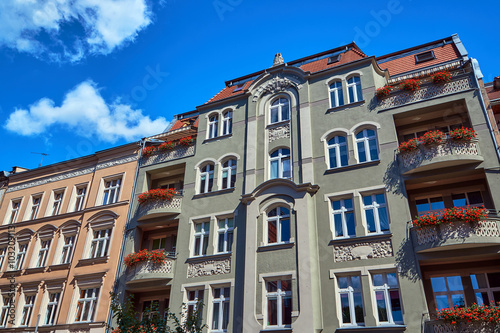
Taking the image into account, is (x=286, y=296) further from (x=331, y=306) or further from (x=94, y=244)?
→ (x=94, y=244)

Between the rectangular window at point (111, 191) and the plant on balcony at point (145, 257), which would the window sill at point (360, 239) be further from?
the rectangular window at point (111, 191)

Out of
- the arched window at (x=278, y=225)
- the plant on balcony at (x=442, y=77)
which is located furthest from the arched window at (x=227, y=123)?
the plant on balcony at (x=442, y=77)

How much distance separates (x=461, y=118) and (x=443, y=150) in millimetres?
2992

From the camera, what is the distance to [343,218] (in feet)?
57.5

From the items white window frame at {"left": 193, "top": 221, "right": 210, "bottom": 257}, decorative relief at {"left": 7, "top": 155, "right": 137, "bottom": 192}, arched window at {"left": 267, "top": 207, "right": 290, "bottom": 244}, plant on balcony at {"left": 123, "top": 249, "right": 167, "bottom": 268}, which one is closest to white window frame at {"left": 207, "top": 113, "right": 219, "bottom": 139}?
decorative relief at {"left": 7, "top": 155, "right": 137, "bottom": 192}

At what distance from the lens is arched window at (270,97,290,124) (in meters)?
21.8

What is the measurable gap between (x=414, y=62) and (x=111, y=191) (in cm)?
1896

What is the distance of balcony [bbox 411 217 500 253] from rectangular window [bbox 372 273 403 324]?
5.26ft

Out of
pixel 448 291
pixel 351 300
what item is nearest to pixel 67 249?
pixel 351 300

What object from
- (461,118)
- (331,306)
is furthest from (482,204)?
(331,306)

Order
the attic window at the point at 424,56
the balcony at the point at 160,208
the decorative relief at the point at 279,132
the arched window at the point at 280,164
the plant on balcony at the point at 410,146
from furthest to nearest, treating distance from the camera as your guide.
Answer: the attic window at the point at 424,56
the balcony at the point at 160,208
the decorative relief at the point at 279,132
the arched window at the point at 280,164
the plant on balcony at the point at 410,146

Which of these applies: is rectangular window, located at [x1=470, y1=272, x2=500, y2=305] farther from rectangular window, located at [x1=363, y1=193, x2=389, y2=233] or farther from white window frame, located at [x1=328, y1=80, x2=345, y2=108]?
white window frame, located at [x1=328, y1=80, x2=345, y2=108]

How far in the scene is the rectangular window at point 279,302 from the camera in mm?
16408

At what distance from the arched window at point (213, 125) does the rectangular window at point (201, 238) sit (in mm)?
5528
